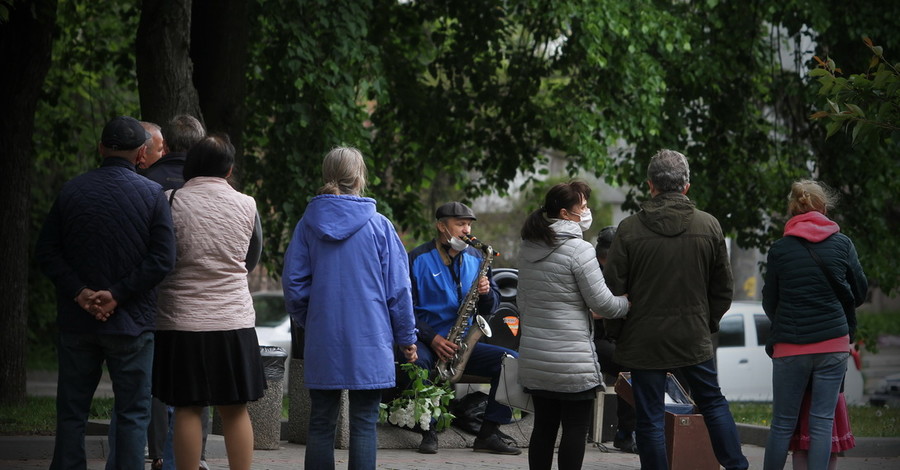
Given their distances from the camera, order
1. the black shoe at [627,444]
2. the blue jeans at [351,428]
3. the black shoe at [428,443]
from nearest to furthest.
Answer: the blue jeans at [351,428] → the black shoe at [428,443] → the black shoe at [627,444]

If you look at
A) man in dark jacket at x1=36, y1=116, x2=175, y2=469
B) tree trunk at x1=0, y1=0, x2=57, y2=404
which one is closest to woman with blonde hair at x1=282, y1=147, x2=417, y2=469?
man in dark jacket at x1=36, y1=116, x2=175, y2=469

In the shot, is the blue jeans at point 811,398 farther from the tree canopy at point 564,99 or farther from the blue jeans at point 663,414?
the tree canopy at point 564,99

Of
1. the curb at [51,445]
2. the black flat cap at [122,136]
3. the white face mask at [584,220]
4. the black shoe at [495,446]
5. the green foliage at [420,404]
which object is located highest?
the black flat cap at [122,136]

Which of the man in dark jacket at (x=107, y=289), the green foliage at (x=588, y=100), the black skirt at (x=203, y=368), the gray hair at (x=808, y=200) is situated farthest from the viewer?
the green foliage at (x=588, y=100)

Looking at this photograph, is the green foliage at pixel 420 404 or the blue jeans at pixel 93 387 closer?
the blue jeans at pixel 93 387

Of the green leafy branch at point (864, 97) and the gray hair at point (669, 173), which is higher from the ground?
the green leafy branch at point (864, 97)

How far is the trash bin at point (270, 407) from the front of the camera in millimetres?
8594

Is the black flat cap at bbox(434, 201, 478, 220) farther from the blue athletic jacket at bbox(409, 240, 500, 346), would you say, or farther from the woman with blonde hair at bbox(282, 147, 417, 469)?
the woman with blonde hair at bbox(282, 147, 417, 469)

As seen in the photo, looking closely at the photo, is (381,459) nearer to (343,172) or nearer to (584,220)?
(584,220)

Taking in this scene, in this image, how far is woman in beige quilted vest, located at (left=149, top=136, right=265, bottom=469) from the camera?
5.71 m

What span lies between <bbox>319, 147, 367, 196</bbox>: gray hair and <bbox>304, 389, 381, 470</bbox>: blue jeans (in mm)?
1020

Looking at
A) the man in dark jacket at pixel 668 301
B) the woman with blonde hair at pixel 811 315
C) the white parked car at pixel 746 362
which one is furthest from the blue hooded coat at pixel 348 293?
the white parked car at pixel 746 362

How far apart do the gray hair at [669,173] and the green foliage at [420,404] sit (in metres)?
2.61

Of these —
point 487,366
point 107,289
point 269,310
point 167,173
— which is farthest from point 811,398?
point 269,310
